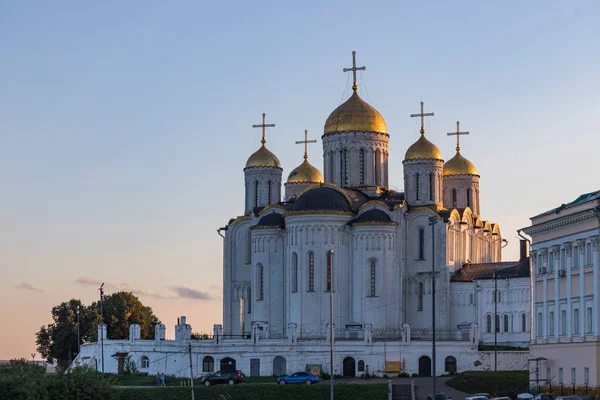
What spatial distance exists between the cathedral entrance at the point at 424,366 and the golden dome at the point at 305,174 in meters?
23.4

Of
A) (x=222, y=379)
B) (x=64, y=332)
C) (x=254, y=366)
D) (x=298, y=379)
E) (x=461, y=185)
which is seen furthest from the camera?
(x=64, y=332)

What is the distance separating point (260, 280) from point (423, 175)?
42.6 ft

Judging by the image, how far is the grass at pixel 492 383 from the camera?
65500mm

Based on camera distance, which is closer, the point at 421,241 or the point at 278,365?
the point at 278,365

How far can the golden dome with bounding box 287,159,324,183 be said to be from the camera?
99.1m

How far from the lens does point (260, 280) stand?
294ft

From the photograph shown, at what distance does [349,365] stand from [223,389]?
12930 millimetres

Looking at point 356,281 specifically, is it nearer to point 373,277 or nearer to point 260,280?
point 373,277

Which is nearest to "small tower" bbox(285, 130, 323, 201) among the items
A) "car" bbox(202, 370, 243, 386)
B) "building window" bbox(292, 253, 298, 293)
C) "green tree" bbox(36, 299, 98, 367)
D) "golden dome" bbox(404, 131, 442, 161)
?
"golden dome" bbox(404, 131, 442, 161)

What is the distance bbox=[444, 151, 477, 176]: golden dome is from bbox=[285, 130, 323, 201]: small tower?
33.0 ft

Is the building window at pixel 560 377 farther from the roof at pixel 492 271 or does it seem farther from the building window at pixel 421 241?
the building window at pixel 421 241

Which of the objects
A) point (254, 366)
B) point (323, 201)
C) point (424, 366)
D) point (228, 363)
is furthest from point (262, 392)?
point (323, 201)

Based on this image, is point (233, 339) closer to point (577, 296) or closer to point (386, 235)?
point (386, 235)

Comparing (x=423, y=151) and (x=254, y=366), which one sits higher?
(x=423, y=151)
